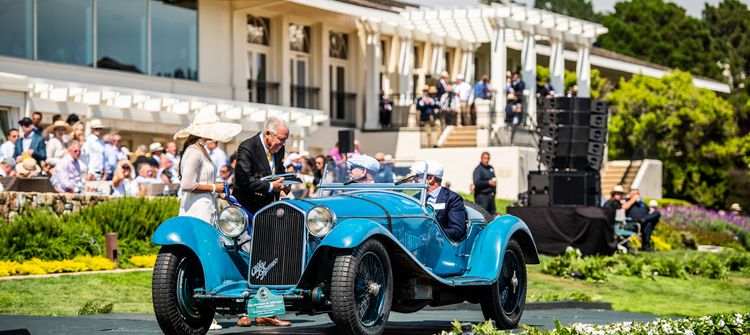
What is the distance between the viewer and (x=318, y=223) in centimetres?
1046

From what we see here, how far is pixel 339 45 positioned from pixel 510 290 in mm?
29713

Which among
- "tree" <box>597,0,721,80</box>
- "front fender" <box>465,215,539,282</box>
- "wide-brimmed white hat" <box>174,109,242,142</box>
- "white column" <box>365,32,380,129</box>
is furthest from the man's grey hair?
"tree" <box>597,0,721,80</box>

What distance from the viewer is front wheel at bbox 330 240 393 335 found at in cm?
1002

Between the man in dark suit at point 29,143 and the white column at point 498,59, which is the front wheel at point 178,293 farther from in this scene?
the white column at point 498,59

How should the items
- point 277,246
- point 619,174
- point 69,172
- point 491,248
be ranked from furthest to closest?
point 619,174
point 69,172
point 491,248
point 277,246

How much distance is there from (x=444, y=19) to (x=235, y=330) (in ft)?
99.5

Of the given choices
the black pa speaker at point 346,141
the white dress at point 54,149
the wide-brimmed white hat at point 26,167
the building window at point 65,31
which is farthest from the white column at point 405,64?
the wide-brimmed white hat at point 26,167

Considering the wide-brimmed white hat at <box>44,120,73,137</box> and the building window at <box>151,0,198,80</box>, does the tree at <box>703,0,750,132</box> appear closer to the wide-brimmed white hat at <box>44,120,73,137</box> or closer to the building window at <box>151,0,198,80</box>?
the building window at <box>151,0,198,80</box>

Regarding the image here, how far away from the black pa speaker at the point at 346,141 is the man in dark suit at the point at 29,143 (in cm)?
709

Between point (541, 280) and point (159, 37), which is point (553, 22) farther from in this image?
point (541, 280)

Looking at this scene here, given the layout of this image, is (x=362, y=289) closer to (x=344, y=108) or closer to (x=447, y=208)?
(x=447, y=208)

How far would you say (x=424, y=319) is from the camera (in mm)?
14164

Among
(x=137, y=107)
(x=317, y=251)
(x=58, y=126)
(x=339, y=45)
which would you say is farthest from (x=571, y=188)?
(x=317, y=251)

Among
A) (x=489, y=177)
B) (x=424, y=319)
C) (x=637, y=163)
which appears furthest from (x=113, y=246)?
(x=637, y=163)
